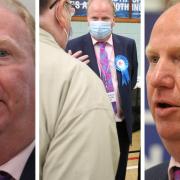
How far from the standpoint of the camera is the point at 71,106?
1.62 m

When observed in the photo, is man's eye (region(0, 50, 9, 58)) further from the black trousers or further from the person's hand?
the black trousers

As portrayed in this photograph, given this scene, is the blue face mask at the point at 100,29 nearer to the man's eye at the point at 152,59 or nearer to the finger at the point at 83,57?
the finger at the point at 83,57

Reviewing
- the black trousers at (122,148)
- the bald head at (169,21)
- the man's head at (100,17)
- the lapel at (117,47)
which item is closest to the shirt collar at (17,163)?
the black trousers at (122,148)

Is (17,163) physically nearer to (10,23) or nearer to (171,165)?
(10,23)

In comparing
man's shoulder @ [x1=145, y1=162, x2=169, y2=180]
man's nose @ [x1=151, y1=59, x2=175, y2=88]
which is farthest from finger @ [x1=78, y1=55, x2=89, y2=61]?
man's shoulder @ [x1=145, y1=162, x2=169, y2=180]

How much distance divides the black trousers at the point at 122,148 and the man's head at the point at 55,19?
1.85 ft

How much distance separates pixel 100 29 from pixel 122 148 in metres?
0.66

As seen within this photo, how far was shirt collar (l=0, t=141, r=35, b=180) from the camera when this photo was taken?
171 cm

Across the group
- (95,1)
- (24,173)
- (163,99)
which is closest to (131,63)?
(163,99)

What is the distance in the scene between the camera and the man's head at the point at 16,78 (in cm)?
164

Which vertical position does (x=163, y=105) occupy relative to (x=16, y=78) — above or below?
below

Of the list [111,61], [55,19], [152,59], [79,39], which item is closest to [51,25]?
[55,19]

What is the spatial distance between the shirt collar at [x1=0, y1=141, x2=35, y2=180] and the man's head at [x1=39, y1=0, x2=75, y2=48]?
607 mm

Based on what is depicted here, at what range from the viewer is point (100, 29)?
5.64 ft
